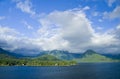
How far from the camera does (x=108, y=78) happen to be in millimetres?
138250

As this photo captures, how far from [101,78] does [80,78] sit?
14153 mm

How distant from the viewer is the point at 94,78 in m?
137

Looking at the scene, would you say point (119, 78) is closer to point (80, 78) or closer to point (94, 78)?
point (94, 78)

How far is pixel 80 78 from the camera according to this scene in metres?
138

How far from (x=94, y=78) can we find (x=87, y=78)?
4.65 meters

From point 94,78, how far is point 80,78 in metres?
9.31

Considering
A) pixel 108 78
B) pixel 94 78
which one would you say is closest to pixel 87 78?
pixel 94 78

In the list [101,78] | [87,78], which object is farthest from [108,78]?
[87,78]

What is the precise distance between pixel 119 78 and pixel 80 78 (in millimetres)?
25904

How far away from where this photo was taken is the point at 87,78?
449 ft

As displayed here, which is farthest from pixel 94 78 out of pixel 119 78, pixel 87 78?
pixel 119 78

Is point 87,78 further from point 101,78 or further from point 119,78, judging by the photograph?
point 119,78

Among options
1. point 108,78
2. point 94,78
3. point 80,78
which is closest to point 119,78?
point 108,78

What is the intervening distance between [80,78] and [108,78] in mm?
18995
